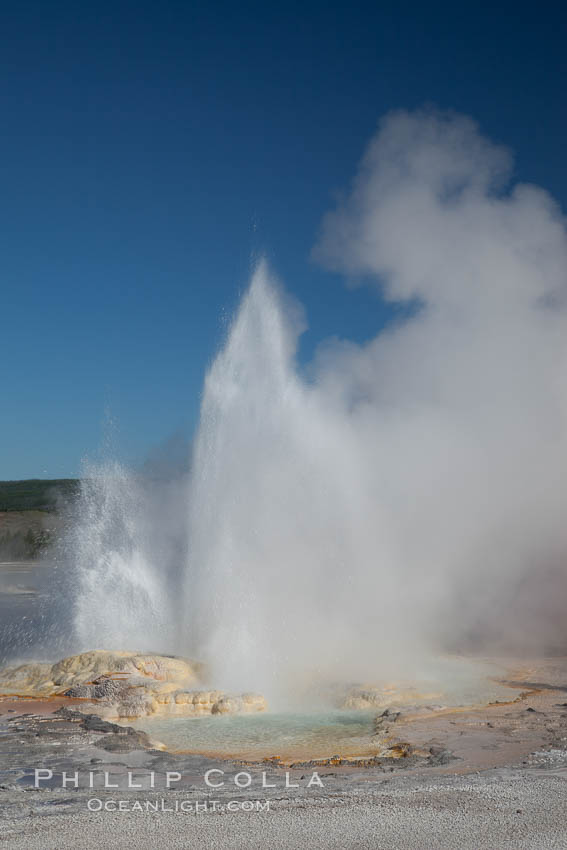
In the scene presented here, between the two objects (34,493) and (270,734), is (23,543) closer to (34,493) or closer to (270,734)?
(34,493)

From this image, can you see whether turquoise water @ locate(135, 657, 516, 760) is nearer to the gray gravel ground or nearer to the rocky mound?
the rocky mound

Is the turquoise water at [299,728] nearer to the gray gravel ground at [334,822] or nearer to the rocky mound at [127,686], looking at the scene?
the rocky mound at [127,686]

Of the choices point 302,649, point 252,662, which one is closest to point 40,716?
point 252,662

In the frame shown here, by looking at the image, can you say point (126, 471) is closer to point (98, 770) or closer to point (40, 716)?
point (40, 716)

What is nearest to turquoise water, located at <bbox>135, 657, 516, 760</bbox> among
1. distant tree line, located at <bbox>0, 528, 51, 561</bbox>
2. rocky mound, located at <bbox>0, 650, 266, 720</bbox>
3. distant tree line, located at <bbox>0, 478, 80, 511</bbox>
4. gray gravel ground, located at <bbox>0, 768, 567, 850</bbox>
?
rocky mound, located at <bbox>0, 650, 266, 720</bbox>

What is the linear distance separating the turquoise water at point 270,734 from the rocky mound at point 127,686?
231 mm

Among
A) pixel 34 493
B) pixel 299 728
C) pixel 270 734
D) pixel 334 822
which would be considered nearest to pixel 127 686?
pixel 270 734

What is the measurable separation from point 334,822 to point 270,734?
3258 mm

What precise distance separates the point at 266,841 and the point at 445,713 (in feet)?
15.9

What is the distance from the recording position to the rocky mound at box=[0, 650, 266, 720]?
9477 mm

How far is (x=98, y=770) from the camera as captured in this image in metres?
6.77

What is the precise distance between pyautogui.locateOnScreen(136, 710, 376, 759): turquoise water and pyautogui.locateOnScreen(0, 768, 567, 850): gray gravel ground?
6.03 feet

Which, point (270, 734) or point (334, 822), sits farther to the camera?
point (270, 734)

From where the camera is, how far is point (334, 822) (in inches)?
211
